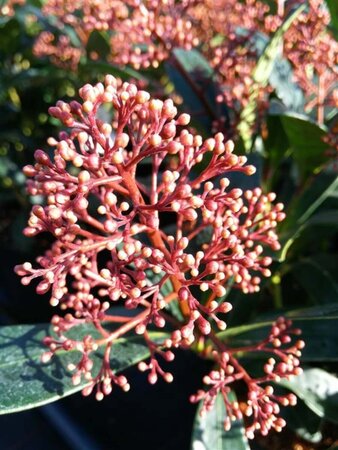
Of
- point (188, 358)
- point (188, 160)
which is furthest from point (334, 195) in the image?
point (188, 160)

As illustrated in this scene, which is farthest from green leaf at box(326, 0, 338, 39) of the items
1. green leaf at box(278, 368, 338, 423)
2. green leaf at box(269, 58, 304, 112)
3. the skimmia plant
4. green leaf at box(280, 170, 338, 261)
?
green leaf at box(278, 368, 338, 423)

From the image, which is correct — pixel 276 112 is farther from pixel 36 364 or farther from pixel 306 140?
pixel 36 364

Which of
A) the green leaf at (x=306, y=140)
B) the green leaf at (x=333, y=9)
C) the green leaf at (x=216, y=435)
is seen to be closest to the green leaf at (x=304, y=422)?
the green leaf at (x=216, y=435)

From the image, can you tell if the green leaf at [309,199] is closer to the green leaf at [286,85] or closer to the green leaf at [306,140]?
the green leaf at [306,140]

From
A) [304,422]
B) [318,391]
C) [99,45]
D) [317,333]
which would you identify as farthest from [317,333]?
[99,45]

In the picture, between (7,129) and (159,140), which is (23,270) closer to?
(159,140)
